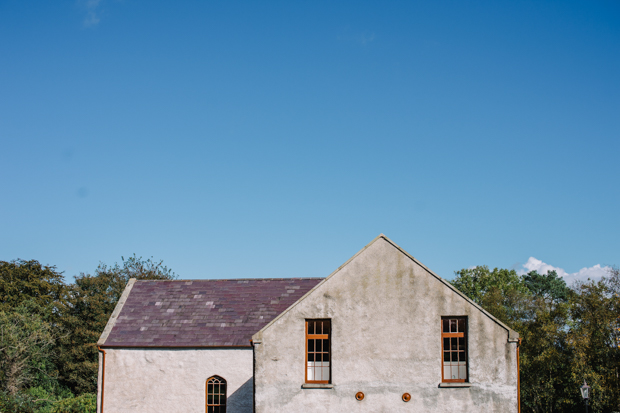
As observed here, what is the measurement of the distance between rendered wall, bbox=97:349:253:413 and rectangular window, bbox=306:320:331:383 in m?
5.72

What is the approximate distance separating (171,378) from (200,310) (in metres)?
3.75

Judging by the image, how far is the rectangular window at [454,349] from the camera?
18219 mm

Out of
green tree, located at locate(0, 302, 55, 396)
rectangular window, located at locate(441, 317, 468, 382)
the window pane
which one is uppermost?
rectangular window, located at locate(441, 317, 468, 382)

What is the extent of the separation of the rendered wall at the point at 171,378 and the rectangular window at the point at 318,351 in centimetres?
572

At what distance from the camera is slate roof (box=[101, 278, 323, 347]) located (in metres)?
24.9

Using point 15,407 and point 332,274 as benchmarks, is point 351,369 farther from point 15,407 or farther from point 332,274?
point 15,407

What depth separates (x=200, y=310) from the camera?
26.7 metres

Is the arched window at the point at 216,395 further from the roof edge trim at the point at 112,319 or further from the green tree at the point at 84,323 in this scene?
the green tree at the point at 84,323

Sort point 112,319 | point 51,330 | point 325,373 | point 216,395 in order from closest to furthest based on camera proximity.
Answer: point 325,373
point 216,395
point 112,319
point 51,330

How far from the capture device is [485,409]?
17.7m

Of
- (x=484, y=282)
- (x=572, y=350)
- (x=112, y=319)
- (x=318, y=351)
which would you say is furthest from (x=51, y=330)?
(x=484, y=282)

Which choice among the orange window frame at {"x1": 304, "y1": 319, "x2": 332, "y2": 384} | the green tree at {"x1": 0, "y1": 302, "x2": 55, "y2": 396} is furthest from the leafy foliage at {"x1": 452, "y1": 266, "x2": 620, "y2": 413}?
the green tree at {"x1": 0, "y1": 302, "x2": 55, "y2": 396}

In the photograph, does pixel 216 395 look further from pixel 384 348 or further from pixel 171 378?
pixel 384 348

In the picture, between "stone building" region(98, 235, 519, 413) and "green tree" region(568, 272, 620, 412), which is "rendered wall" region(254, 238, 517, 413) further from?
"green tree" region(568, 272, 620, 412)
